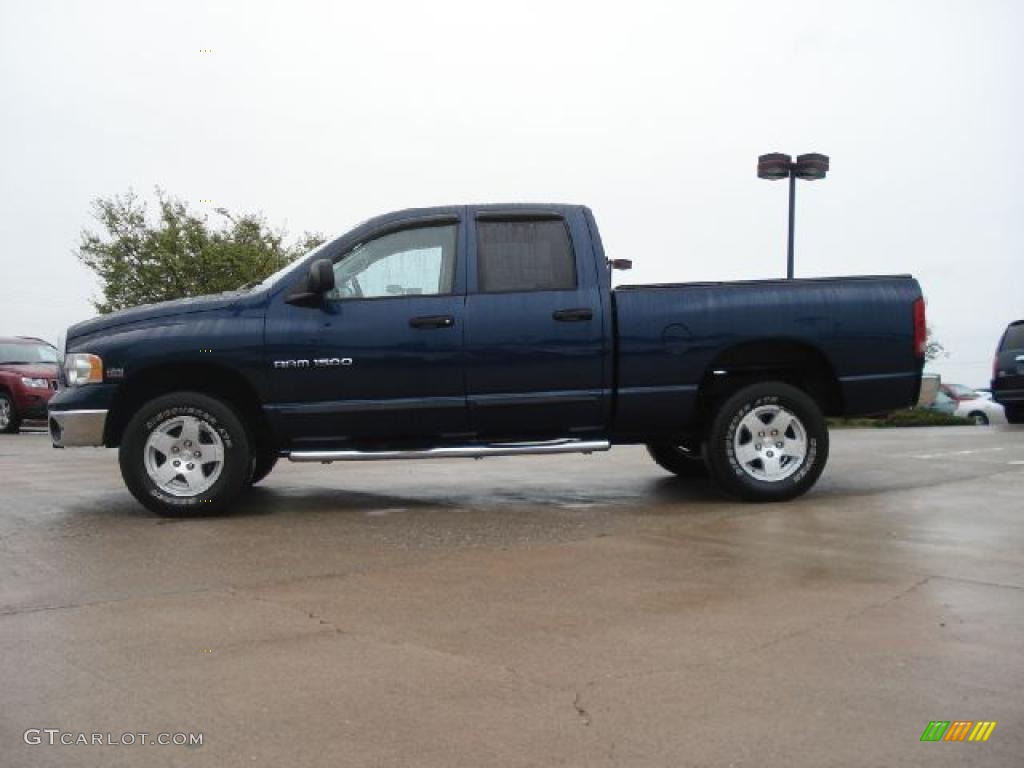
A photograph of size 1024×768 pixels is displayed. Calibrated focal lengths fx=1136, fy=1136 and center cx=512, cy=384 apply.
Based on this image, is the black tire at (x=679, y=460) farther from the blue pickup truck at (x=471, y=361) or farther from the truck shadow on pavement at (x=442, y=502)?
the blue pickup truck at (x=471, y=361)

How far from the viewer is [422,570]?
5.56 metres

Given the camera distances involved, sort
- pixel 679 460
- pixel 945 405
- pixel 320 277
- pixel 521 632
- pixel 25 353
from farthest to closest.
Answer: pixel 945 405 < pixel 25 353 < pixel 679 460 < pixel 320 277 < pixel 521 632

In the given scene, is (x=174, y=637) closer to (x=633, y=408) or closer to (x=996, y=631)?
(x=996, y=631)

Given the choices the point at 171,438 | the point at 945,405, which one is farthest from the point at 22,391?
the point at 945,405

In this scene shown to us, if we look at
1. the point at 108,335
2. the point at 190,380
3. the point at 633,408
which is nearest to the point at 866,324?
the point at 633,408

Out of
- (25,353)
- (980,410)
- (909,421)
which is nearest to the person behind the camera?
(25,353)

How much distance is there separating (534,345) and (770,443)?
178 centimetres

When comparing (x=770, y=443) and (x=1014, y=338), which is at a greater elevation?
(x=1014, y=338)

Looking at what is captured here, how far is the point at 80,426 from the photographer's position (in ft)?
24.2

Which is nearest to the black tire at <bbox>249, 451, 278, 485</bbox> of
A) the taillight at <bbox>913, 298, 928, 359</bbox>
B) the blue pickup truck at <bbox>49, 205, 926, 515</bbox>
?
the blue pickup truck at <bbox>49, 205, 926, 515</bbox>

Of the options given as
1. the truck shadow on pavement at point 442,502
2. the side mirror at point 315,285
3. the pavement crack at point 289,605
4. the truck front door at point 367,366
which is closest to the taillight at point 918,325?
the truck shadow on pavement at point 442,502

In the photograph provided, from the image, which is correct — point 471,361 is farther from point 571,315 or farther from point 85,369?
point 85,369

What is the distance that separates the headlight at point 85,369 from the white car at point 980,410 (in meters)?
23.3

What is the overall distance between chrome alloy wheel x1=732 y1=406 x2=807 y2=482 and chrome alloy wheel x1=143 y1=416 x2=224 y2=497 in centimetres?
347
